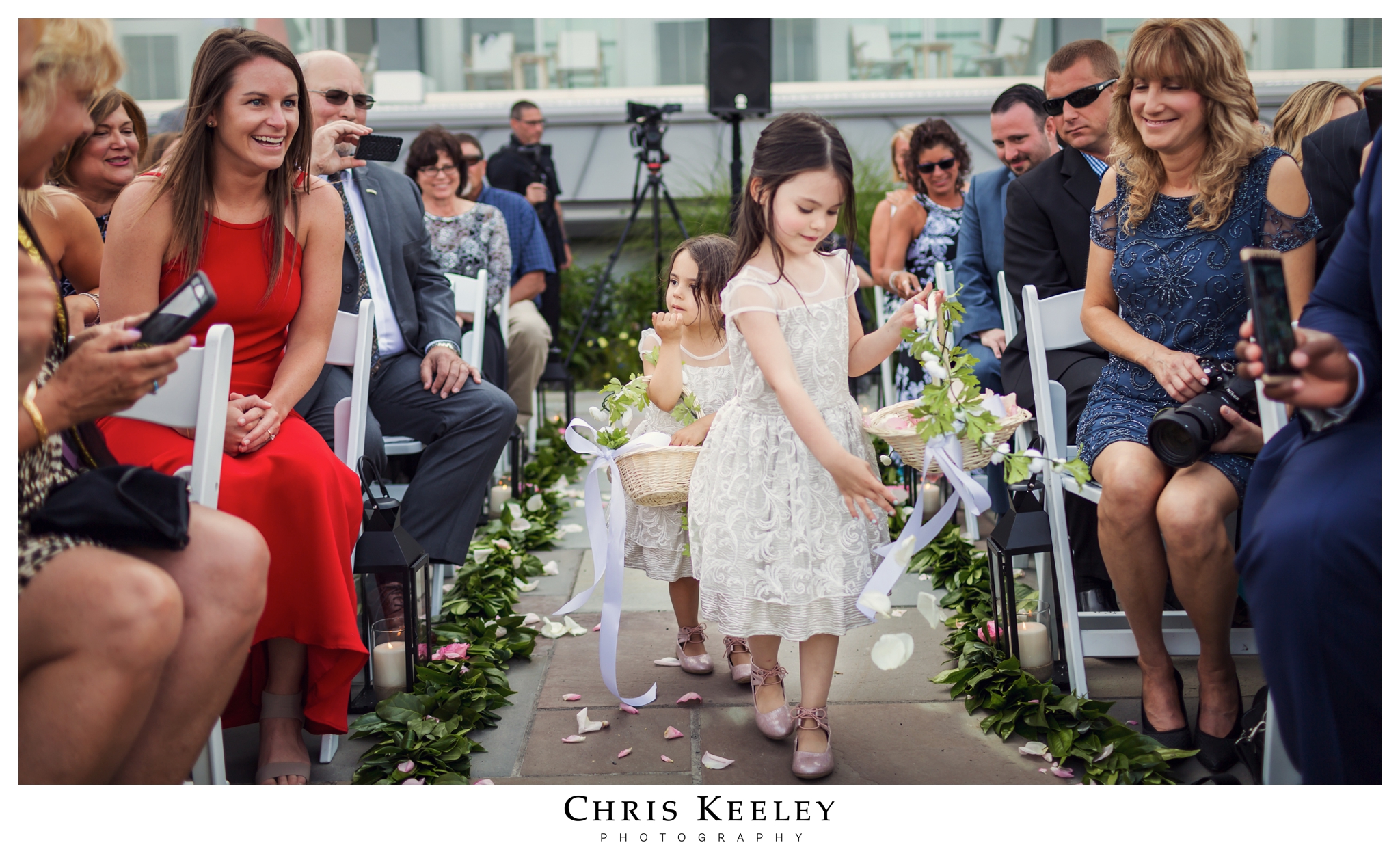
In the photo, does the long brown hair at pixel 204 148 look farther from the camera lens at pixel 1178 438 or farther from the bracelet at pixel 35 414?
the camera lens at pixel 1178 438

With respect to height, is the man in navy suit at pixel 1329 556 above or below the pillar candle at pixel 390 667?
above

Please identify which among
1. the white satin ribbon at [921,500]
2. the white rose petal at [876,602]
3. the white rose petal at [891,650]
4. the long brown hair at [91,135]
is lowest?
the white rose petal at [891,650]

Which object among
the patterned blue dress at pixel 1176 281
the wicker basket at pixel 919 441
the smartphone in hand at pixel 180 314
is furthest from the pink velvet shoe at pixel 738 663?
the smartphone in hand at pixel 180 314

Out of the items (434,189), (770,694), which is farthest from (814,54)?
(770,694)

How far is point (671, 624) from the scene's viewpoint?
131 inches

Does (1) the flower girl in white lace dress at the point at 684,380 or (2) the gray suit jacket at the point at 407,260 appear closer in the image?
(1) the flower girl in white lace dress at the point at 684,380

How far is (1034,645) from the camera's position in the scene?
2.63 m

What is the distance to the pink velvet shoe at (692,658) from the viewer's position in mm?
2877

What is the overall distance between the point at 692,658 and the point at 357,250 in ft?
5.60

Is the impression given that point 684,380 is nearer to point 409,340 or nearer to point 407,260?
point 409,340

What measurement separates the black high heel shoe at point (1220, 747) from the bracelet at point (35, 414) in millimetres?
2280

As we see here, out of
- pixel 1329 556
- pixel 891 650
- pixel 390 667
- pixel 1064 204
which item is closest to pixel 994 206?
pixel 1064 204

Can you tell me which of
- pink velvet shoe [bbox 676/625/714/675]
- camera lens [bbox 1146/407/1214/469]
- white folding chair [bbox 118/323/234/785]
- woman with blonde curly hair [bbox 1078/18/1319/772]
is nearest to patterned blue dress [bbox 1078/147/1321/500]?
woman with blonde curly hair [bbox 1078/18/1319/772]

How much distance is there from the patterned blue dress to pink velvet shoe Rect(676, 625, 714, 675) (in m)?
1.16
